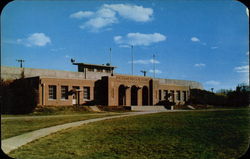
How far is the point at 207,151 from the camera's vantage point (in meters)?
9.52

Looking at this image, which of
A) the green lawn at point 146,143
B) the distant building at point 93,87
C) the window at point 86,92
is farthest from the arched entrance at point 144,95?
the green lawn at point 146,143

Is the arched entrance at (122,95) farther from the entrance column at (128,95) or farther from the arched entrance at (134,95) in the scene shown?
the arched entrance at (134,95)

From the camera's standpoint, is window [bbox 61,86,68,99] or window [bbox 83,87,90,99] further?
window [bbox 83,87,90,99]

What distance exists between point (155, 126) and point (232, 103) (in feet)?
96.7

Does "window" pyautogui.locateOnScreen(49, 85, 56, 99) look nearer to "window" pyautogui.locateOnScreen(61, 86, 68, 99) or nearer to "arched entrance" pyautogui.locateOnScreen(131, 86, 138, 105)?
"window" pyautogui.locateOnScreen(61, 86, 68, 99)

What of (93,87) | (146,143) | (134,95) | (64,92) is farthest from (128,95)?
(146,143)

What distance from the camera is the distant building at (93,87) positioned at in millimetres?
31484

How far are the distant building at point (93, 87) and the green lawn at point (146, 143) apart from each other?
18783 mm

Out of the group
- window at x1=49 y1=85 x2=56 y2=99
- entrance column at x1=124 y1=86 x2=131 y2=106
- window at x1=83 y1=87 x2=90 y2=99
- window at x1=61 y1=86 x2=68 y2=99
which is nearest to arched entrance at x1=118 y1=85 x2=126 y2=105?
entrance column at x1=124 y1=86 x2=131 y2=106

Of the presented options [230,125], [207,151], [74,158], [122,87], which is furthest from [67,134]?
[122,87]

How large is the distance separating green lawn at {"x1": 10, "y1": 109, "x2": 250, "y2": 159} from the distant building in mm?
18783

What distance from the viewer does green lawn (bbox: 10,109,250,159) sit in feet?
30.4

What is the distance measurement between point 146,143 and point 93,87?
25.7 m

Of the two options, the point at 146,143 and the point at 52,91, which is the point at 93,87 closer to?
the point at 52,91
